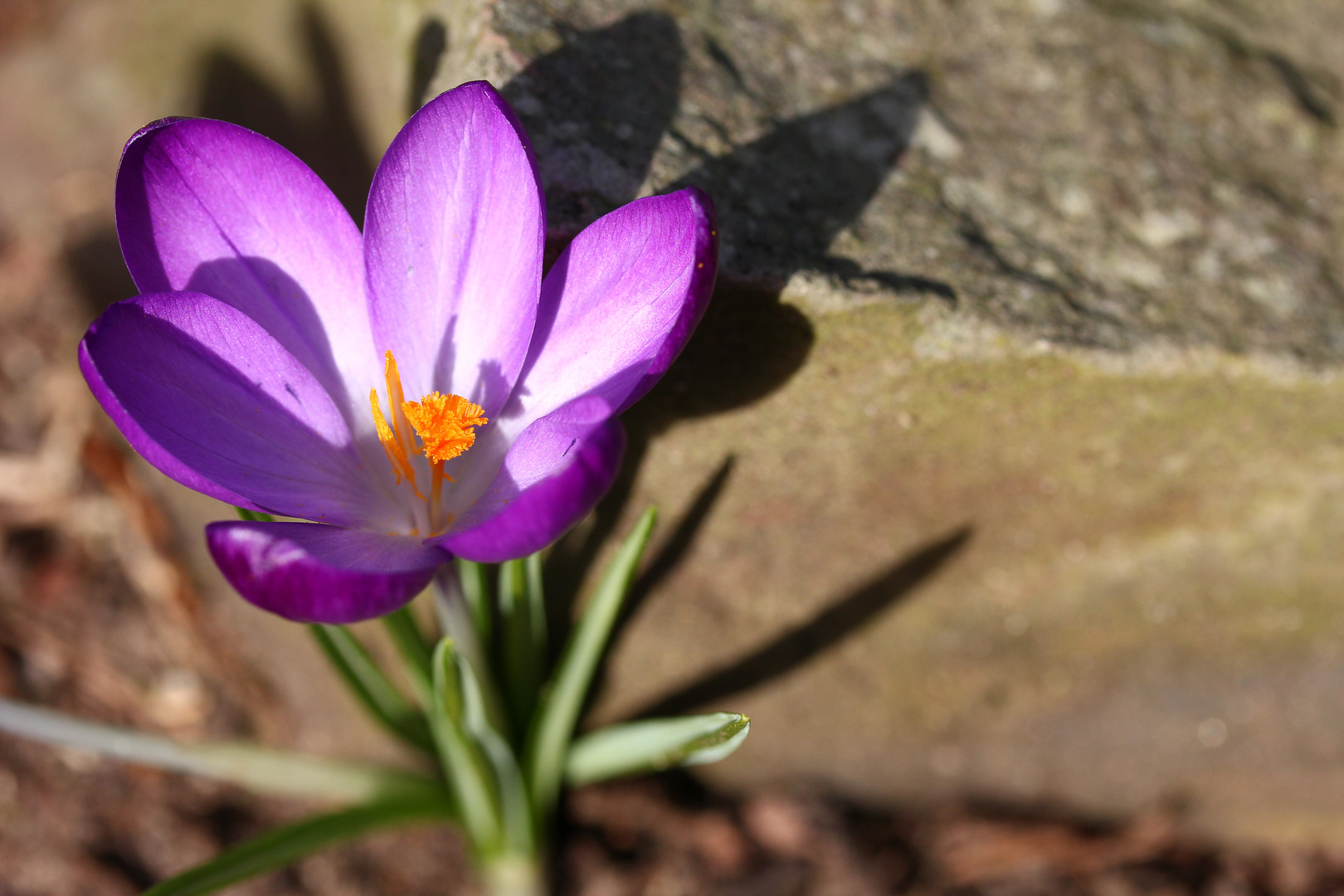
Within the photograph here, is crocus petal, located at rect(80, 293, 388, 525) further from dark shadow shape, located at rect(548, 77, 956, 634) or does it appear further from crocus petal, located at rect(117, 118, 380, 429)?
dark shadow shape, located at rect(548, 77, 956, 634)

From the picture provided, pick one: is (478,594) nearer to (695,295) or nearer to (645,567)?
(645,567)

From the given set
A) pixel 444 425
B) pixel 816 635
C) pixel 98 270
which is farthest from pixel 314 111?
pixel 816 635

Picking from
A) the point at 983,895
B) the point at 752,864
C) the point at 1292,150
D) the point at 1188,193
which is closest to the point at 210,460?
the point at 1188,193

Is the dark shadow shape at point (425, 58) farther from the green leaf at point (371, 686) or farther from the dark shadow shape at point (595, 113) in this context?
the green leaf at point (371, 686)

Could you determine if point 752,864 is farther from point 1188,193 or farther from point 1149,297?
point 1188,193

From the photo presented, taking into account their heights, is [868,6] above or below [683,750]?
above

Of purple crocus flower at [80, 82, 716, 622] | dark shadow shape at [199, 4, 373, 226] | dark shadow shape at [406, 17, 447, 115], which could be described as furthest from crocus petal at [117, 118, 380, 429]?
dark shadow shape at [199, 4, 373, 226]

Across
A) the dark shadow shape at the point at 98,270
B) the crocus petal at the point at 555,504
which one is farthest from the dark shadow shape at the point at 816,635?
the dark shadow shape at the point at 98,270
